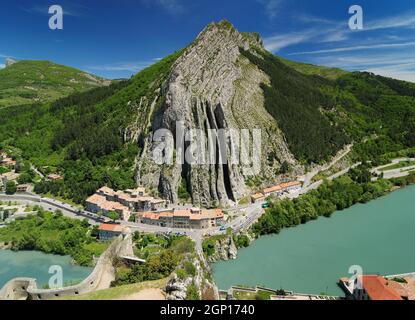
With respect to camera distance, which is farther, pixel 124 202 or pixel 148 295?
pixel 124 202

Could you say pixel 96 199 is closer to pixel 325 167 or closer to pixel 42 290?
pixel 42 290

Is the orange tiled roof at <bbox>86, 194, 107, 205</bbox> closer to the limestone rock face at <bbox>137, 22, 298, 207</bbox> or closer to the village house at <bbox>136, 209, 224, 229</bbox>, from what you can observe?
the limestone rock face at <bbox>137, 22, 298, 207</bbox>

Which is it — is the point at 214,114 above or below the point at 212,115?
above

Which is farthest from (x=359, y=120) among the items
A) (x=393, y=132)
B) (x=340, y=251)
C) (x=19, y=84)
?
(x=19, y=84)

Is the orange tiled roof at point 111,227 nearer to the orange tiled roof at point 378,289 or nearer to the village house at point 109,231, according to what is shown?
the village house at point 109,231

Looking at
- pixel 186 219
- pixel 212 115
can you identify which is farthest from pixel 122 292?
pixel 212 115

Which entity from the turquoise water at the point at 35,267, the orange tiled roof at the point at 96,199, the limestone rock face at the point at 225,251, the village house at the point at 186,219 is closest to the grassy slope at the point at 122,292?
the turquoise water at the point at 35,267
